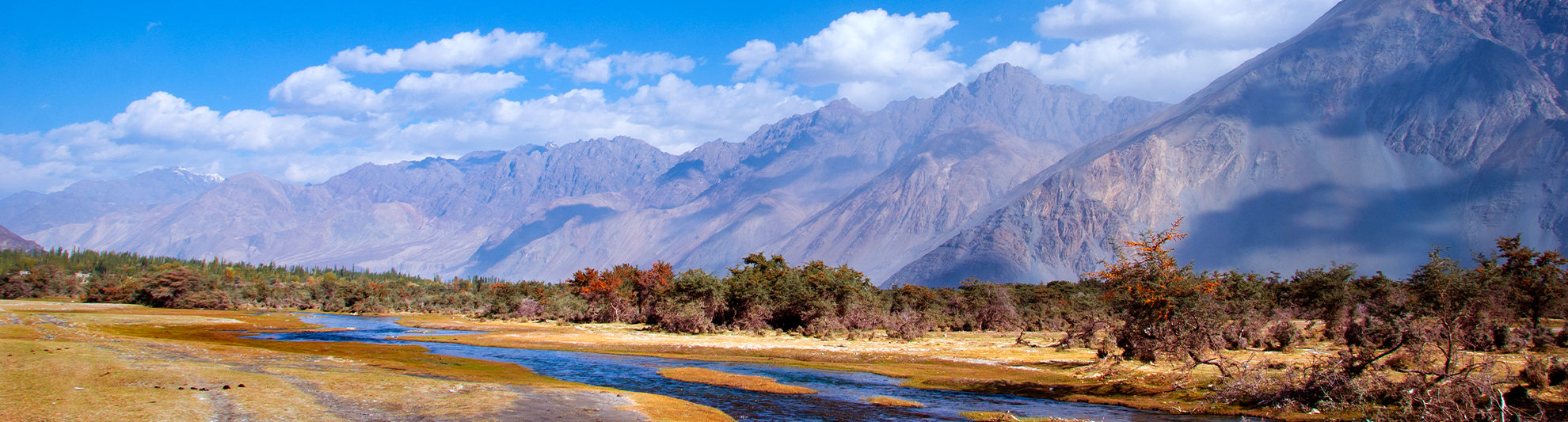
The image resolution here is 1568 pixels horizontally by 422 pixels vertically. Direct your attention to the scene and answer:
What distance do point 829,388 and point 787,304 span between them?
36452mm

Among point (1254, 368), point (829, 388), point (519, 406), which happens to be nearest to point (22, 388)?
point (519, 406)

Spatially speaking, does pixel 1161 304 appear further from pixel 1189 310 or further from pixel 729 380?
pixel 729 380

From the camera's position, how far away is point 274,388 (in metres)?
24.0

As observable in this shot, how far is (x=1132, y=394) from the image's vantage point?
1165 inches

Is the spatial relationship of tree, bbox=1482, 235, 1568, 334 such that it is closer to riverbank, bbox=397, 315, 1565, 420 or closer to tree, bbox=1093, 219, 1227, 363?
riverbank, bbox=397, 315, 1565, 420

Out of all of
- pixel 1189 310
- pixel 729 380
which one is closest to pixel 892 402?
pixel 729 380

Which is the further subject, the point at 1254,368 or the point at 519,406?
the point at 1254,368

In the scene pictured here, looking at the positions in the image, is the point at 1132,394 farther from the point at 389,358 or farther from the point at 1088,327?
the point at 389,358

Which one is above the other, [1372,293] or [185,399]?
[1372,293]

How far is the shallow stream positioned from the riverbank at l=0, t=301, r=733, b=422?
2.05m

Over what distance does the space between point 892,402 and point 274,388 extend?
19.8 meters

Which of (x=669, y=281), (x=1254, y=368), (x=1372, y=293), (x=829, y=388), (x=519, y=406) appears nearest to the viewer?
(x=519, y=406)

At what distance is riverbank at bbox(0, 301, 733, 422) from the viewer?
19547 mm

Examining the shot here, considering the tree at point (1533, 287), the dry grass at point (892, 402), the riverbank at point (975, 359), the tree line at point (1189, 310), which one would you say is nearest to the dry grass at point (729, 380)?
the dry grass at point (892, 402)
